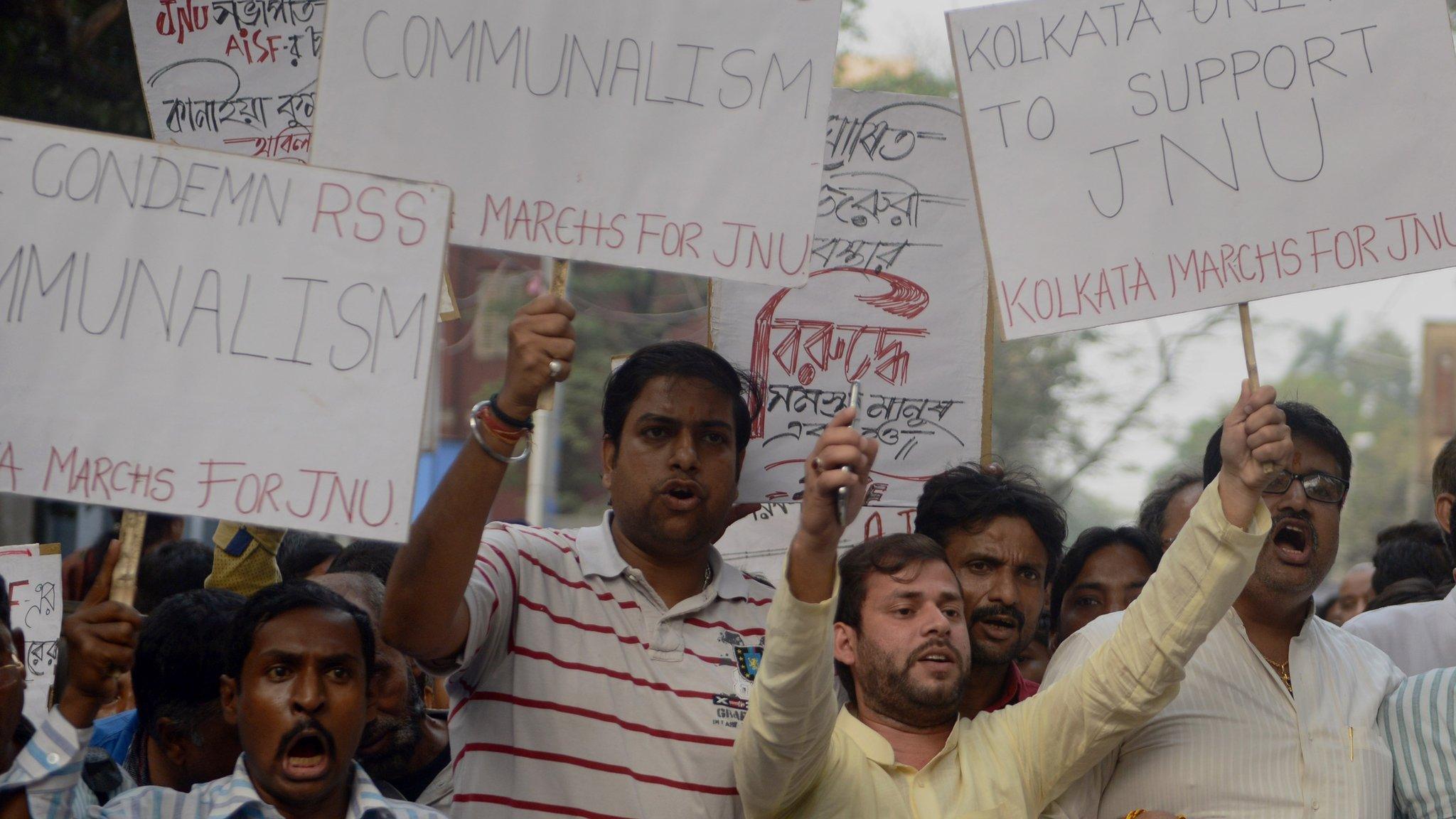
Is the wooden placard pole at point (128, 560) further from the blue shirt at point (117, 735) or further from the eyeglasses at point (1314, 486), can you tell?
the eyeglasses at point (1314, 486)

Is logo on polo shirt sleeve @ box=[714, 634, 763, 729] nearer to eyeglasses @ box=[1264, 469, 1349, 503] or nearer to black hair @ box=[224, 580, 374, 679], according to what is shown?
black hair @ box=[224, 580, 374, 679]

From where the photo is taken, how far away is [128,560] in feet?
9.64

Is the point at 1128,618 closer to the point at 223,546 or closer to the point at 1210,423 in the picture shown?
the point at 223,546

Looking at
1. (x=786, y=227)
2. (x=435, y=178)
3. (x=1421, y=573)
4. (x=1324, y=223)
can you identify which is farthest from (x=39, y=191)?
(x=1421, y=573)

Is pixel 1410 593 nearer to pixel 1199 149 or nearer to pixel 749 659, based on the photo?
pixel 1199 149

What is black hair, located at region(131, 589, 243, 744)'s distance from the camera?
11.8 feet

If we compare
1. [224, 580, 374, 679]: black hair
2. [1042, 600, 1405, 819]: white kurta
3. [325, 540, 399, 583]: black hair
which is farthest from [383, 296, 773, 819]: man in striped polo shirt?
[325, 540, 399, 583]: black hair

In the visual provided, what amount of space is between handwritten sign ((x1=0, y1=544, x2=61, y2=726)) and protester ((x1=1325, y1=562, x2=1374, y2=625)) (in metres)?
5.41

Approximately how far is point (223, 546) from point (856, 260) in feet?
6.64

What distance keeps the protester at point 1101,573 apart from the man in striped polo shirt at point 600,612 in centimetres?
126

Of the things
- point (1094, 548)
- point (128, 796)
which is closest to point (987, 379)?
point (1094, 548)

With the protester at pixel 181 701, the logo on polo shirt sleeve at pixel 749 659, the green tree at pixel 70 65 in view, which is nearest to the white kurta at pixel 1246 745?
the logo on polo shirt sleeve at pixel 749 659

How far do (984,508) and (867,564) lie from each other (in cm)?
49

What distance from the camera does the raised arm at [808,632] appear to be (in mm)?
2725
